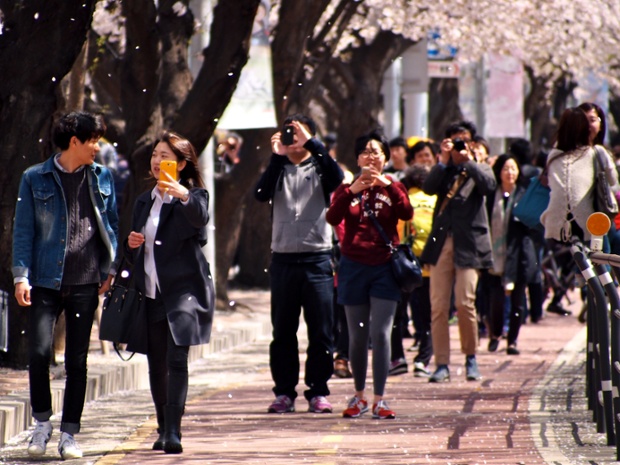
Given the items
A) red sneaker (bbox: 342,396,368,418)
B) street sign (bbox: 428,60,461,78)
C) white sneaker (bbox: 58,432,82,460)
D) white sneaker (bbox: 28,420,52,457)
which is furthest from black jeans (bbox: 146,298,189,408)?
street sign (bbox: 428,60,461,78)

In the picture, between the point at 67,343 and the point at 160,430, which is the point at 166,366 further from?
the point at 67,343

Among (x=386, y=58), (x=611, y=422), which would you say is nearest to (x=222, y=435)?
(x=611, y=422)

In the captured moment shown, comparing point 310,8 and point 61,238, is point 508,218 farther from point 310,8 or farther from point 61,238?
point 61,238

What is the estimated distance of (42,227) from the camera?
7922 mm

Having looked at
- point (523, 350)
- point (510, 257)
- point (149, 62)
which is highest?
point (149, 62)

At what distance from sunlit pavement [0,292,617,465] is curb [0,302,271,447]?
0.45ft

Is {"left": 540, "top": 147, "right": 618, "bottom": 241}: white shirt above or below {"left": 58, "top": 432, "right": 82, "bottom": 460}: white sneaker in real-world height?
above

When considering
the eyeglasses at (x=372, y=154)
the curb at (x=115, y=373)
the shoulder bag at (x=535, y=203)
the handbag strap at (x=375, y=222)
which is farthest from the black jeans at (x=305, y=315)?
the curb at (x=115, y=373)

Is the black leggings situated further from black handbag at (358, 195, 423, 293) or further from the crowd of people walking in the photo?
black handbag at (358, 195, 423, 293)

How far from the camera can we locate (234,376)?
41.2 feet

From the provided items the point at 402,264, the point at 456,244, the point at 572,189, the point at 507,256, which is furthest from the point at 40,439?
the point at 507,256

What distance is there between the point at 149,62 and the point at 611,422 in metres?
7.14

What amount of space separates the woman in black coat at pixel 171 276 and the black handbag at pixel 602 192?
265 cm

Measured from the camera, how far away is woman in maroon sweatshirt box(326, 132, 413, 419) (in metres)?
9.49
